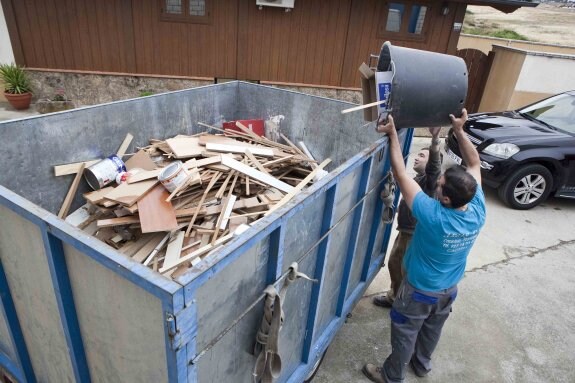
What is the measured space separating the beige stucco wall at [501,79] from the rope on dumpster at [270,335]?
1048cm

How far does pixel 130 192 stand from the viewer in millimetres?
2734

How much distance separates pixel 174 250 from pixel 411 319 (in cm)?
185

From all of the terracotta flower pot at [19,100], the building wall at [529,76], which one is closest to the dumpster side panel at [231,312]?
the terracotta flower pot at [19,100]

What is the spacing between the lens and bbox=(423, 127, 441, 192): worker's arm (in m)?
3.21

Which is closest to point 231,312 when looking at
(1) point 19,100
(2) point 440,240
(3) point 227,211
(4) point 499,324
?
(3) point 227,211

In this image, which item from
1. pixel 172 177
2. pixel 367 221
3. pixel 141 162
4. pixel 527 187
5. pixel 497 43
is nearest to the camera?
pixel 172 177

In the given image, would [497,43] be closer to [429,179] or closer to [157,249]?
[429,179]

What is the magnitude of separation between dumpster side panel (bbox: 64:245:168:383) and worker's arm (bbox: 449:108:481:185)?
2523mm

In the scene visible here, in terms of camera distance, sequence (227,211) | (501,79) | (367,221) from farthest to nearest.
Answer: (501,79), (367,221), (227,211)

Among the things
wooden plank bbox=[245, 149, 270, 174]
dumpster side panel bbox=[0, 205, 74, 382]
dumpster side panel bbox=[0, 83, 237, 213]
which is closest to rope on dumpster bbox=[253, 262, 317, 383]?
dumpster side panel bbox=[0, 205, 74, 382]

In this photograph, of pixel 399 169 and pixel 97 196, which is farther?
pixel 97 196

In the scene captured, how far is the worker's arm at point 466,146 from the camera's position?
2.94 metres

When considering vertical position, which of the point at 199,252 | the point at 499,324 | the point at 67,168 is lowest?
the point at 499,324

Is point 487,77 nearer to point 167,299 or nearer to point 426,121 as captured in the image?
point 426,121
